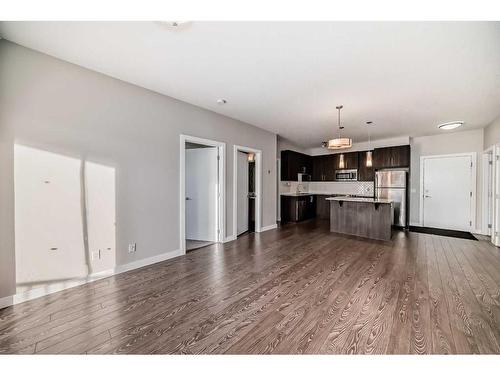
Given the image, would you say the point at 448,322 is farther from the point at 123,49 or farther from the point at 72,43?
the point at 72,43

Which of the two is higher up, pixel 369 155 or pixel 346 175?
pixel 369 155

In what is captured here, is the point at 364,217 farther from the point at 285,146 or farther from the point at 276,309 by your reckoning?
the point at 276,309

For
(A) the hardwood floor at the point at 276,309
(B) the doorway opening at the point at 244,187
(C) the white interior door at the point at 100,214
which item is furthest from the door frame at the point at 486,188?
(C) the white interior door at the point at 100,214

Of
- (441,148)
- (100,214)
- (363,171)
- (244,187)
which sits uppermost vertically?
(441,148)

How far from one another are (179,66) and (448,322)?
12.3 feet

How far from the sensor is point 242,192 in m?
5.22

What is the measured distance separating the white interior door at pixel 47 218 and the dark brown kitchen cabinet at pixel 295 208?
5.50 metres

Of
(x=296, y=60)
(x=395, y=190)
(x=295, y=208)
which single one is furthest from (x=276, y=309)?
Result: (x=395, y=190)

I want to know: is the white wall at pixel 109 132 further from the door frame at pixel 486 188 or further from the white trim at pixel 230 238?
the door frame at pixel 486 188

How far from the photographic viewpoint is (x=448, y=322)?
6.31 feet

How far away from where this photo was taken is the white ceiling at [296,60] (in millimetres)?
1972

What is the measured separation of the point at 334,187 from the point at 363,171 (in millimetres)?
1170
